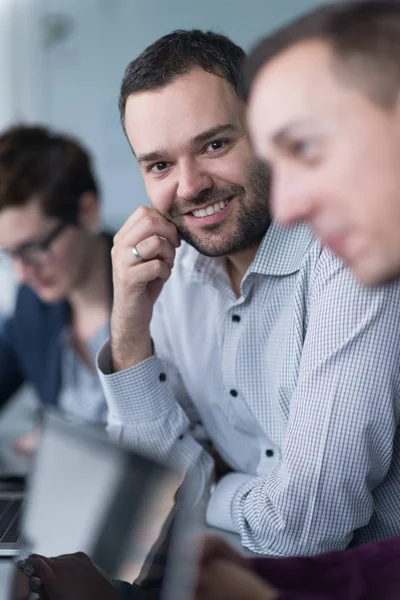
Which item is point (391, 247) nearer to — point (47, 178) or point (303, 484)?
point (303, 484)

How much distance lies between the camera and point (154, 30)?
3.44 m

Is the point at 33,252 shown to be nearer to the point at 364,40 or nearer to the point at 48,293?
the point at 48,293

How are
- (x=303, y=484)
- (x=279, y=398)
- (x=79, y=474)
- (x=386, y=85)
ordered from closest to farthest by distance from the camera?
(x=386, y=85)
(x=79, y=474)
(x=303, y=484)
(x=279, y=398)

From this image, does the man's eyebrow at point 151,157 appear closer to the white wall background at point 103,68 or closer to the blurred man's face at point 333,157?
the blurred man's face at point 333,157

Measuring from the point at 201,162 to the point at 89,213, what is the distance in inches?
42.1

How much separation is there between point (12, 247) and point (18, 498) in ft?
3.01

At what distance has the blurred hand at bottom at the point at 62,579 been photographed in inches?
31.2

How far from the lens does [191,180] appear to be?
4.25 ft

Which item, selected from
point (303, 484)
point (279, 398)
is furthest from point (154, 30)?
point (303, 484)

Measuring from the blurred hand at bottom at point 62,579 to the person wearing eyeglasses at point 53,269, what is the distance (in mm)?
1273

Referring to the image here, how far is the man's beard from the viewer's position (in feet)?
4.48

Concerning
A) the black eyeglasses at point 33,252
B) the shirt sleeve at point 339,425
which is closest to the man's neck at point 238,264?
the shirt sleeve at point 339,425

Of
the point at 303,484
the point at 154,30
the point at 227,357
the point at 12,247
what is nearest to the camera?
the point at 303,484

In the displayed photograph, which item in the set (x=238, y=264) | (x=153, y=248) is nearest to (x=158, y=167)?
(x=153, y=248)
